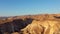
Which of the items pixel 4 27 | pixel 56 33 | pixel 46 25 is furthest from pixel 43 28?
pixel 4 27

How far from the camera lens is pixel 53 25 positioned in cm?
1928

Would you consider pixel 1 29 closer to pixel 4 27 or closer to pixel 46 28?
pixel 4 27

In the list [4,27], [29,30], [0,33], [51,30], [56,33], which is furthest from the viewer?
[4,27]

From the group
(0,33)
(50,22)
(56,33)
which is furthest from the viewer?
(0,33)

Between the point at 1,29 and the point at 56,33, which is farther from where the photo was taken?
the point at 1,29

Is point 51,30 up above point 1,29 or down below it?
above

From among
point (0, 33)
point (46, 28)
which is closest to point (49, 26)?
point (46, 28)

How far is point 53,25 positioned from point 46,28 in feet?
5.17

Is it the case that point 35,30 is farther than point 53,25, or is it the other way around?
point 35,30

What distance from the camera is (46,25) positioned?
2088 centimetres

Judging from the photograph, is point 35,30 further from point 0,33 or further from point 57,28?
point 0,33

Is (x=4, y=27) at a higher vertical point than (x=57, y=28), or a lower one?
lower

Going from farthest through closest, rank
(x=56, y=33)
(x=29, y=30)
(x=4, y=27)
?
(x=4, y=27), (x=29, y=30), (x=56, y=33)

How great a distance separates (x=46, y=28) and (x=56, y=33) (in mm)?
3299
